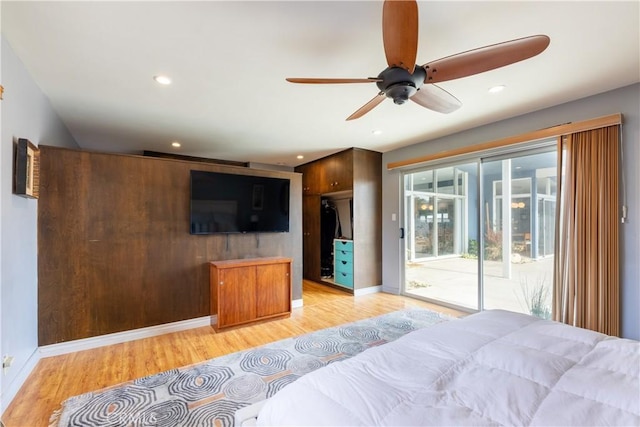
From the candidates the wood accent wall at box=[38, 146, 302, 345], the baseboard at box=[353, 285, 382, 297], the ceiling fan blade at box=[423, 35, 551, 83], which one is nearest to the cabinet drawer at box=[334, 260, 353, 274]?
the baseboard at box=[353, 285, 382, 297]

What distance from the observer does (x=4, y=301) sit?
6.18 ft

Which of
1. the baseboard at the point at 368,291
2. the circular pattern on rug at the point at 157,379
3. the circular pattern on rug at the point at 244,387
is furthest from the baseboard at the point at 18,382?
the baseboard at the point at 368,291

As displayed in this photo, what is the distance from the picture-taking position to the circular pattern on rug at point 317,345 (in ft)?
8.75

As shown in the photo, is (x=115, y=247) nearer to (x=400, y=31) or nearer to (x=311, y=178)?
(x=400, y=31)

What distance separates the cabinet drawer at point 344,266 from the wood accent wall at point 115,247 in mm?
2140

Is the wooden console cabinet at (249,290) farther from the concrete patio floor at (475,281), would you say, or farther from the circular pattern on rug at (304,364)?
the concrete patio floor at (475,281)

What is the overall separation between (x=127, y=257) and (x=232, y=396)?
196 centimetres

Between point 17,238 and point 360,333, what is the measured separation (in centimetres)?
311

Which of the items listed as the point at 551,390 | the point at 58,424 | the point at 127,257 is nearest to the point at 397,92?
the point at 551,390

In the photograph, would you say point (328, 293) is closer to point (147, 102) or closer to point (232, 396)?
point (232, 396)

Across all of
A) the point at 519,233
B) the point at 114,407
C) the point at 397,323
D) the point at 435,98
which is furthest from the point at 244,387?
the point at 519,233

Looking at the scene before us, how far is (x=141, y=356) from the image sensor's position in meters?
2.62

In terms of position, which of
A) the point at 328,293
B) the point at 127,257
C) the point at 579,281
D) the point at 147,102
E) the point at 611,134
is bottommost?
the point at 328,293

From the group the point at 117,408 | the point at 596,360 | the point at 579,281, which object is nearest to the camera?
the point at 596,360
